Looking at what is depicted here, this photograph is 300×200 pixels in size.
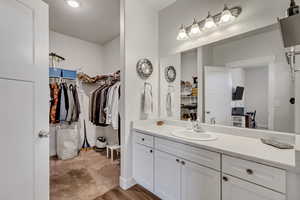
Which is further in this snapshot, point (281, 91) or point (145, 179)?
point (145, 179)

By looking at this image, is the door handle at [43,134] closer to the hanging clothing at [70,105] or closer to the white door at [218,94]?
the hanging clothing at [70,105]

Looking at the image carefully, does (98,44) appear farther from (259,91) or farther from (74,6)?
(259,91)

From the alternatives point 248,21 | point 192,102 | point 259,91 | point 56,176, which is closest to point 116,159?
point 56,176

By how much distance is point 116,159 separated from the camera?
2.77m

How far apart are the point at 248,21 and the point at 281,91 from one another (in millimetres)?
738

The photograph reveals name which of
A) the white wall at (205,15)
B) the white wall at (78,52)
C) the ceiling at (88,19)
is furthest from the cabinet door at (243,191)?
the white wall at (78,52)

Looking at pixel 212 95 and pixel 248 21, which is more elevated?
pixel 248 21

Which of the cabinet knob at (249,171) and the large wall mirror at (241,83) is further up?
the large wall mirror at (241,83)

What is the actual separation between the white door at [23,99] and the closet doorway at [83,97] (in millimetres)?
789

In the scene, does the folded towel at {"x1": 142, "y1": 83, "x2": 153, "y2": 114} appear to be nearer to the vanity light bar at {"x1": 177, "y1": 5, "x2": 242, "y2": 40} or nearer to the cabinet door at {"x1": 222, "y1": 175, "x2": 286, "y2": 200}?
the vanity light bar at {"x1": 177, "y1": 5, "x2": 242, "y2": 40}

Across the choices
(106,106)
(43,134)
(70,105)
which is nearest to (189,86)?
(106,106)

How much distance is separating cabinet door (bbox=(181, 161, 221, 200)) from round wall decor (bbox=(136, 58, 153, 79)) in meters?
1.29

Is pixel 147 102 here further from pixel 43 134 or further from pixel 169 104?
pixel 43 134

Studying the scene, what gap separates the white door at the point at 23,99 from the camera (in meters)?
0.97
